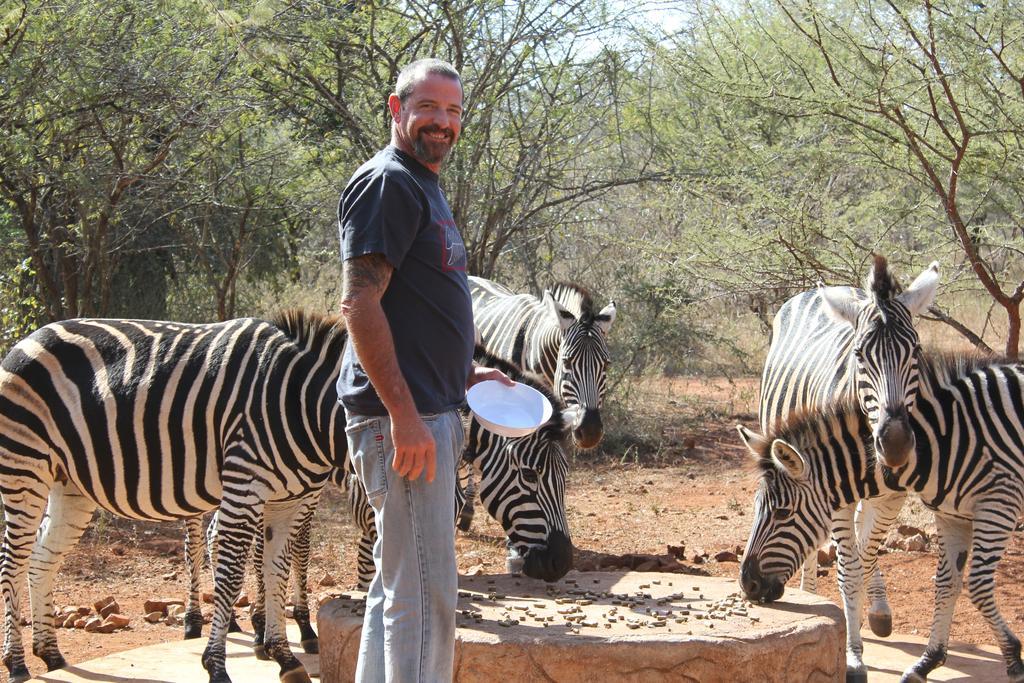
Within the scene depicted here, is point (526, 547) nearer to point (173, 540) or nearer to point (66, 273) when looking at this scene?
point (173, 540)

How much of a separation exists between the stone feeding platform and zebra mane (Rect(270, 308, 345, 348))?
50.0 inches

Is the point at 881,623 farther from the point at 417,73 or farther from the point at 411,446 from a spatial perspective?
the point at 417,73

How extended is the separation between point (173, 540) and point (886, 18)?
7.15 metres

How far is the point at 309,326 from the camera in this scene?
5.52 m

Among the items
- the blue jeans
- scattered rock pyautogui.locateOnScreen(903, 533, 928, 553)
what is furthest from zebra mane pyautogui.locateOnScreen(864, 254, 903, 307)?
scattered rock pyautogui.locateOnScreen(903, 533, 928, 553)

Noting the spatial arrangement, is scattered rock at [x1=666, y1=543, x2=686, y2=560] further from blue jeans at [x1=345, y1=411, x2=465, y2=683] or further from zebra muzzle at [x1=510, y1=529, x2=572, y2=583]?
blue jeans at [x1=345, y1=411, x2=465, y2=683]

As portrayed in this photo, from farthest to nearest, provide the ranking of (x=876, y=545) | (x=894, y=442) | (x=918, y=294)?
(x=876, y=545) → (x=918, y=294) → (x=894, y=442)

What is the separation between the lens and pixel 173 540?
9.22 metres

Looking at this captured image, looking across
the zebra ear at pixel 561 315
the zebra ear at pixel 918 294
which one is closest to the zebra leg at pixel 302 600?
the zebra ear at pixel 561 315

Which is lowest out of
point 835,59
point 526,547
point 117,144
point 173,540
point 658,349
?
point 173,540

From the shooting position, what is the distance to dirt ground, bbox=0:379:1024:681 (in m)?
7.21

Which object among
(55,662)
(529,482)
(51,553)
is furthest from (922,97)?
(55,662)

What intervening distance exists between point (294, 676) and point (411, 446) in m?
2.57

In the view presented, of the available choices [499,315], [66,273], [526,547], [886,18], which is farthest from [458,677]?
[66,273]
